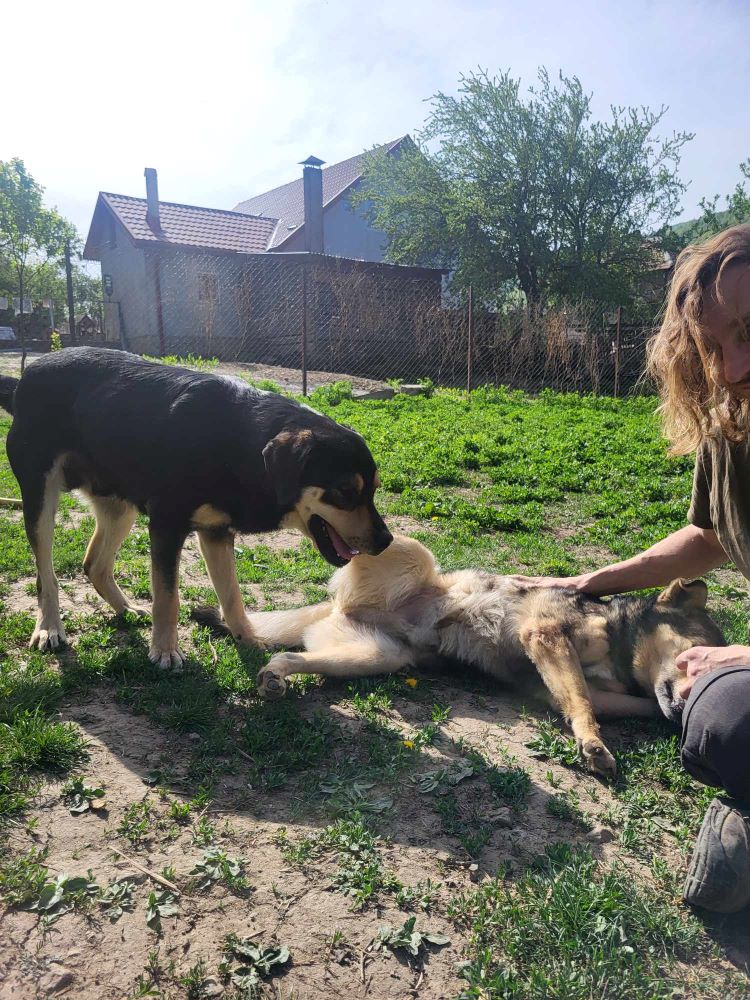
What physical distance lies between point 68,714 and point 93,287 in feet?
200

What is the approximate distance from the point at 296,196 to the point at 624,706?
39.6m

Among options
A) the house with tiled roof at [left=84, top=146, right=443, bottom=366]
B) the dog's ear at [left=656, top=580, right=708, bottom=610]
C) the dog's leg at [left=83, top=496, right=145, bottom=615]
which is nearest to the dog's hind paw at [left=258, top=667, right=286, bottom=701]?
→ the dog's leg at [left=83, top=496, right=145, bottom=615]

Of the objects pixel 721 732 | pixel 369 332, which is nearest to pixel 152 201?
pixel 369 332

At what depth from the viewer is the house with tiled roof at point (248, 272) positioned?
2092 cm

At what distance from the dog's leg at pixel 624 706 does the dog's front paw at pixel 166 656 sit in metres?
2.20

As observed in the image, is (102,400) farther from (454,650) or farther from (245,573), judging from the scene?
(454,650)

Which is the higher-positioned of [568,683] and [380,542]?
[380,542]

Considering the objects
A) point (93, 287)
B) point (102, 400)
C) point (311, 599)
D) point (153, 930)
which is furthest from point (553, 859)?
point (93, 287)

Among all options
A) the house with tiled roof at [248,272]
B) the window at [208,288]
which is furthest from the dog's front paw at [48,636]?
the window at [208,288]

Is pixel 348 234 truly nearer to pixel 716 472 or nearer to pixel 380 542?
pixel 380 542

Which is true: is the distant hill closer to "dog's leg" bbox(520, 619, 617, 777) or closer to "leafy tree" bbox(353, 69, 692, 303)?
"leafy tree" bbox(353, 69, 692, 303)

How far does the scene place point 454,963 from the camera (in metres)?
2.05

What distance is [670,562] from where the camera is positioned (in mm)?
3598

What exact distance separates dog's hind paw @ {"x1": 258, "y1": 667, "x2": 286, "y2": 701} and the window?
1919 centimetres
